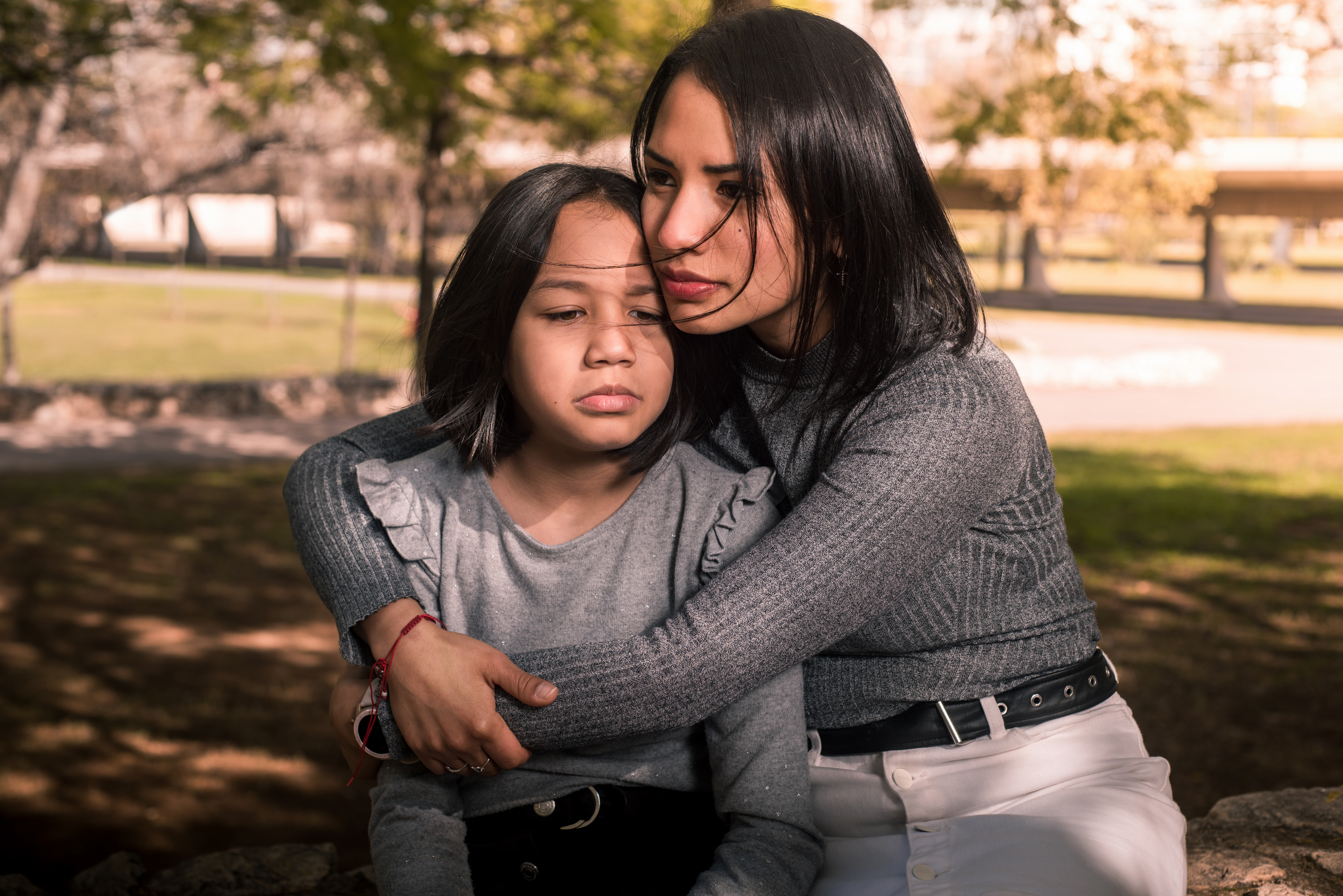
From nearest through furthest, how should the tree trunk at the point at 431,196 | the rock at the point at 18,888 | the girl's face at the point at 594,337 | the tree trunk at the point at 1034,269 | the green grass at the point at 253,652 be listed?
the girl's face at the point at 594,337 < the rock at the point at 18,888 < the green grass at the point at 253,652 < the tree trunk at the point at 431,196 < the tree trunk at the point at 1034,269

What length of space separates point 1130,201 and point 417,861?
67.0 ft

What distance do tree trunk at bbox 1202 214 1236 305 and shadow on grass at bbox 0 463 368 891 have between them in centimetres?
3292

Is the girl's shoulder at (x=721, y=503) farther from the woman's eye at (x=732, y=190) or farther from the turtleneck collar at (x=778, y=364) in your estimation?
the woman's eye at (x=732, y=190)

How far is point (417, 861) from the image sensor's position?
1.66 m

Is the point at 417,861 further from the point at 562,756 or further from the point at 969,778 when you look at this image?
the point at 969,778

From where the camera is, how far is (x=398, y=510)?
1896mm

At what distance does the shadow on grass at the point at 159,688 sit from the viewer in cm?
374

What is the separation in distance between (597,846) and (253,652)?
3920 mm

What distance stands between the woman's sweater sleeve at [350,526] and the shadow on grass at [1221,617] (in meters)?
2.18

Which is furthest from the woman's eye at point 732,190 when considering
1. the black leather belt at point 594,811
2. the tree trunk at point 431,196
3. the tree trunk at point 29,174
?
the tree trunk at point 29,174

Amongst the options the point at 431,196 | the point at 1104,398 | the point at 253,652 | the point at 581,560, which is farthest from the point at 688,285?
the point at 1104,398

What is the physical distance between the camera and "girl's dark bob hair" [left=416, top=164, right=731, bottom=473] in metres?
1.83

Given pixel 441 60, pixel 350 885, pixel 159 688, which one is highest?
pixel 441 60

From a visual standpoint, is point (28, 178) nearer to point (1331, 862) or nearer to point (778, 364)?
point (778, 364)
